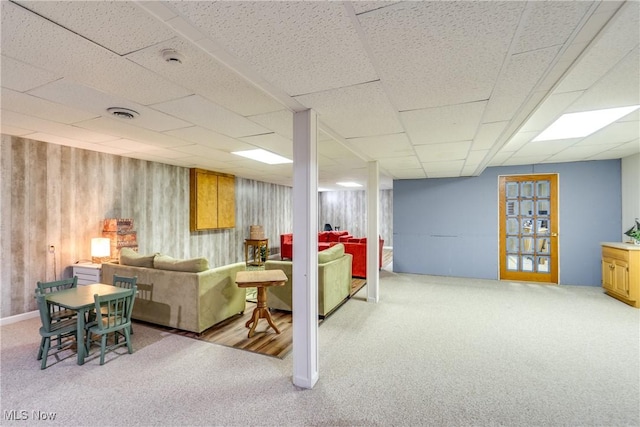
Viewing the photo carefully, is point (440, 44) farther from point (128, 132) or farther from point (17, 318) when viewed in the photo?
point (17, 318)

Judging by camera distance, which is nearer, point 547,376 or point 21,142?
point 547,376

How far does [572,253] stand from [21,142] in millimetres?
9035

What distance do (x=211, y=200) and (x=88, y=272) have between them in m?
→ 2.89

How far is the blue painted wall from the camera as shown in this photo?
5.42m

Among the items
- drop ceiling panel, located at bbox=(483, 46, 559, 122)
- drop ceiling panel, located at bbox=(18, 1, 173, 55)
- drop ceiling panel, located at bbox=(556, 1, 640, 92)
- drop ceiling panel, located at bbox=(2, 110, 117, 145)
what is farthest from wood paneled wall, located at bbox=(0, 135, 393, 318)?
drop ceiling panel, located at bbox=(556, 1, 640, 92)

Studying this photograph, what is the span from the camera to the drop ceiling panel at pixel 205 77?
1.66 meters

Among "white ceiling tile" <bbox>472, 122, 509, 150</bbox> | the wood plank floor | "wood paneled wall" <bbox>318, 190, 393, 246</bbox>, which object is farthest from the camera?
"wood paneled wall" <bbox>318, 190, 393, 246</bbox>

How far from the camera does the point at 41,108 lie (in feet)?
8.78

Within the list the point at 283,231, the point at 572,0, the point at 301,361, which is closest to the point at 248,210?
the point at 283,231

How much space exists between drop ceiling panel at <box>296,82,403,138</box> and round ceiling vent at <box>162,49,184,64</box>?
808 mm

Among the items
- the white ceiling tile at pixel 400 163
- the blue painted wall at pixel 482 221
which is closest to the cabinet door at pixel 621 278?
the blue painted wall at pixel 482 221

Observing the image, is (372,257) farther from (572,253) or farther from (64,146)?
(64,146)

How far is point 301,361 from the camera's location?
238cm

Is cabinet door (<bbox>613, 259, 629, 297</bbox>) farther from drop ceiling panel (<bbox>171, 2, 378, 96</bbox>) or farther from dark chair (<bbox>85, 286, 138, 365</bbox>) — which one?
dark chair (<bbox>85, 286, 138, 365</bbox>)
